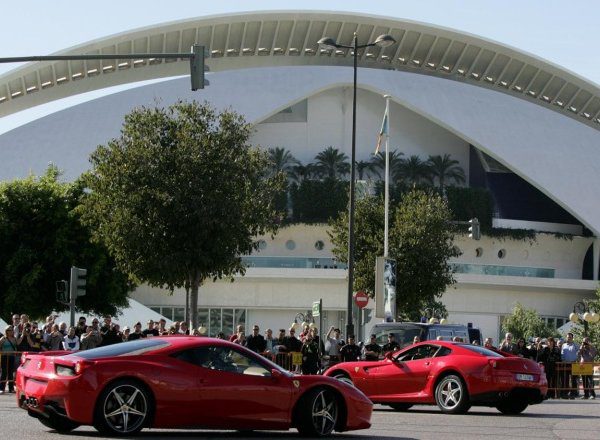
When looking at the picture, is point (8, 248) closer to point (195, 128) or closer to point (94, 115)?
point (195, 128)

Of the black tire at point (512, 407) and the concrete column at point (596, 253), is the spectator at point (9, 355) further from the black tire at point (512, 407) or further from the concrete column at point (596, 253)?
the concrete column at point (596, 253)

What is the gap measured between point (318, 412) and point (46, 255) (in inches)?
1203

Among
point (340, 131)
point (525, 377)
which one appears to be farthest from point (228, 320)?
point (525, 377)

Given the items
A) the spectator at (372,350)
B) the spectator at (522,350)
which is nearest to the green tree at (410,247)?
the spectator at (522,350)

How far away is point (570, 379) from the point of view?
28.8 metres

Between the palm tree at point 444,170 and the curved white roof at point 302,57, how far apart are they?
12.1 meters

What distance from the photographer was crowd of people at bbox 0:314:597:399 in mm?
23781

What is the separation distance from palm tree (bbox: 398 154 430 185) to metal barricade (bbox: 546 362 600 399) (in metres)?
35.3

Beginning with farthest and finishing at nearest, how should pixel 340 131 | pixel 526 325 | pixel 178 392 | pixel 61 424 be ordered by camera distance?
pixel 340 131 < pixel 526 325 < pixel 61 424 < pixel 178 392

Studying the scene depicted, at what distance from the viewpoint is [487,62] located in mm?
78312

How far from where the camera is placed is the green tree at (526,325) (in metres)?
55.0

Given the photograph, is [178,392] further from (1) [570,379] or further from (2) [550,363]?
(1) [570,379]

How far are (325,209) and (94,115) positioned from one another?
13.4 metres

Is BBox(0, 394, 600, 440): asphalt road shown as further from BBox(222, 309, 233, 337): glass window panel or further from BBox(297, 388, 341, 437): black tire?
BBox(222, 309, 233, 337): glass window panel
